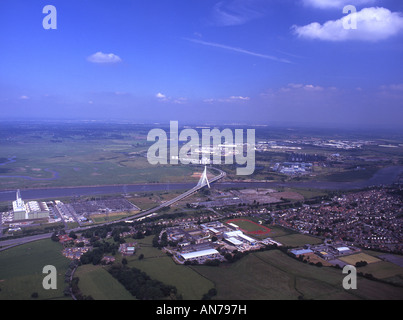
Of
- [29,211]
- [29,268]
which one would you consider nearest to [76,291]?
[29,268]

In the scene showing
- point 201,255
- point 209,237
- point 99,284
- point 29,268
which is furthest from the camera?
point 209,237

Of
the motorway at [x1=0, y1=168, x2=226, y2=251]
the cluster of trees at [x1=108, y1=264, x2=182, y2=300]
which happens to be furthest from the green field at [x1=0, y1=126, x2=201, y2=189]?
the cluster of trees at [x1=108, y1=264, x2=182, y2=300]

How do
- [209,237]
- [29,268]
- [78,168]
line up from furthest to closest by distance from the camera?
[78,168] → [209,237] → [29,268]

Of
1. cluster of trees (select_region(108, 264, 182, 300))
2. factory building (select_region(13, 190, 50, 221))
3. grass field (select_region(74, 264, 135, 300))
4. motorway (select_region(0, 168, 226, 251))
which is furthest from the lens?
factory building (select_region(13, 190, 50, 221))

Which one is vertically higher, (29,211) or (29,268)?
(29,211)

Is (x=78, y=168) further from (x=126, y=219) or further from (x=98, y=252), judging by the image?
(x=98, y=252)

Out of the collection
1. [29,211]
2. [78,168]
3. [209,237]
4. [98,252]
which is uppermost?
[78,168]

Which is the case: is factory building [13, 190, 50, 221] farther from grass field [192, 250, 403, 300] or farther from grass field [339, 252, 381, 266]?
grass field [339, 252, 381, 266]
